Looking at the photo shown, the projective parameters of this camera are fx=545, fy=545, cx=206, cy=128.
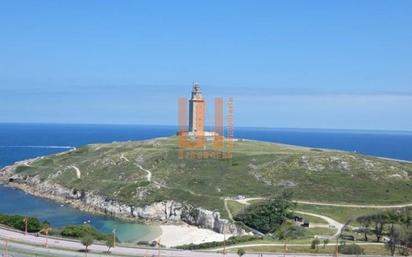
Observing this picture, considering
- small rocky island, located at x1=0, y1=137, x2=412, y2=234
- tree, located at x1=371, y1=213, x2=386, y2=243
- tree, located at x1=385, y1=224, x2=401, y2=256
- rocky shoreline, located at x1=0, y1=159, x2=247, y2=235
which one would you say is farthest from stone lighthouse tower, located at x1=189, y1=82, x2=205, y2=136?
tree, located at x1=385, y1=224, x2=401, y2=256

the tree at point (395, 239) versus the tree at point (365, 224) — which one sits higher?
the tree at point (395, 239)

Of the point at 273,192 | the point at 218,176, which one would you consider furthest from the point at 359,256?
the point at 218,176

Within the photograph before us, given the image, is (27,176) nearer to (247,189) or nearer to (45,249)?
(247,189)

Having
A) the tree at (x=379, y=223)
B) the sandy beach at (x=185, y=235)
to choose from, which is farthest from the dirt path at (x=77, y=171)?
the tree at (x=379, y=223)

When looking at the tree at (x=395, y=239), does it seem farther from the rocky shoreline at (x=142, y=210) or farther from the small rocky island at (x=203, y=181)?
the small rocky island at (x=203, y=181)

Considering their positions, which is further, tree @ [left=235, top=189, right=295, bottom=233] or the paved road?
tree @ [left=235, top=189, right=295, bottom=233]

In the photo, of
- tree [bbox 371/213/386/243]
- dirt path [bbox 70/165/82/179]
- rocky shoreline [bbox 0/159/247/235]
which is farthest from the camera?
dirt path [bbox 70/165/82/179]

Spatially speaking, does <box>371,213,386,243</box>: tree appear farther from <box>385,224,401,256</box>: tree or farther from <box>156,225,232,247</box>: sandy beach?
<box>156,225,232,247</box>: sandy beach
